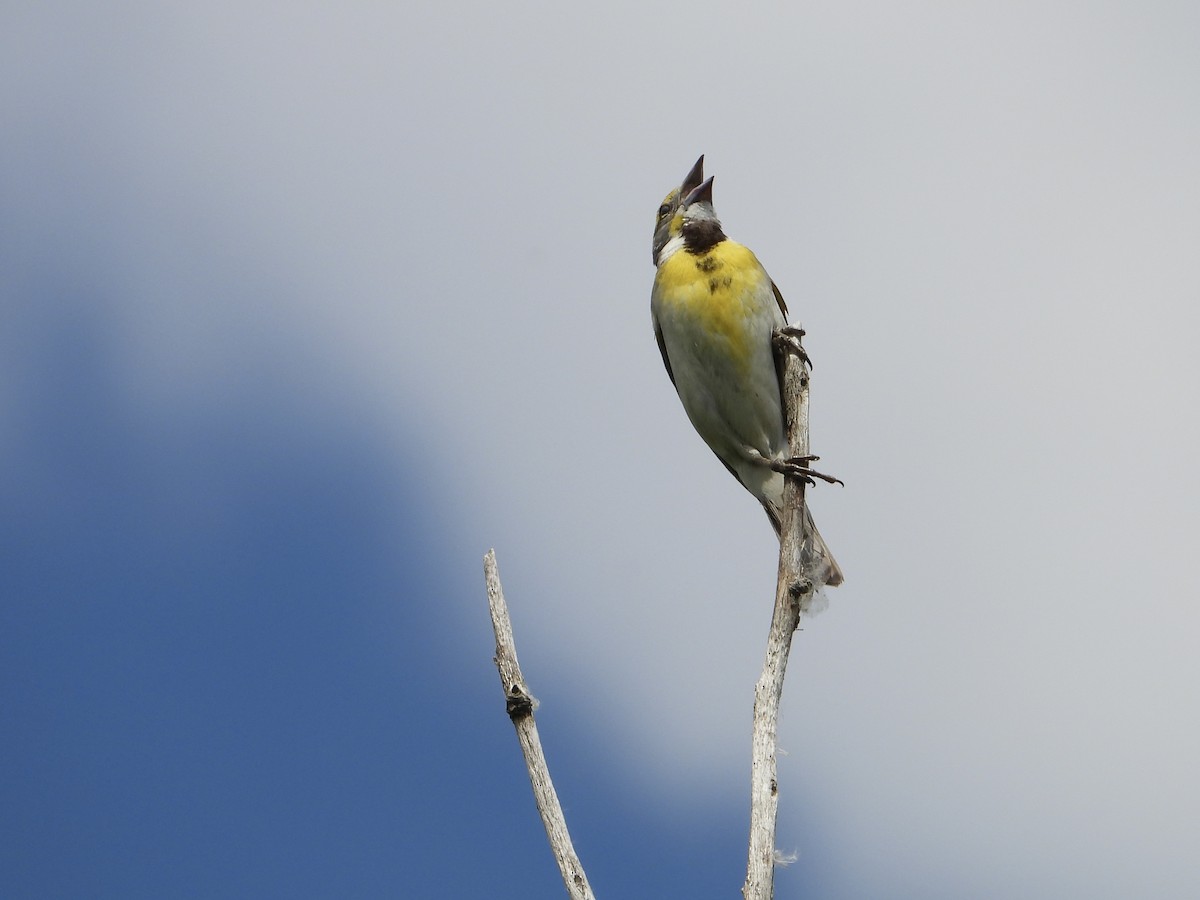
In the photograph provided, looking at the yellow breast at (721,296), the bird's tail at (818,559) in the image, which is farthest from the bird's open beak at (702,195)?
the bird's tail at (818,559)

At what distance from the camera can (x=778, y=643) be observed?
5113 millimetres

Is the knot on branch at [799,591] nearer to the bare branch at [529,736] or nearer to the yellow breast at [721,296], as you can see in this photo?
the bare branch at [529,736]

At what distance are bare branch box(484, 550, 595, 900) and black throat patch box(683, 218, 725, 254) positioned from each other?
2.76 meters

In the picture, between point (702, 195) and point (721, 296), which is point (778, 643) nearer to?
point (721, 296)

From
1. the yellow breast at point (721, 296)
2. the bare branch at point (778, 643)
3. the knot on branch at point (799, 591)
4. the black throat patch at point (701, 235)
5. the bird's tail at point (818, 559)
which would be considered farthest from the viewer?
the black throat patch at point (701, 235)

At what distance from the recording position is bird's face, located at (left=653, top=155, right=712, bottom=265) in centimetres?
737

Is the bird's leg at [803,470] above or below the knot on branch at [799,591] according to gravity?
above

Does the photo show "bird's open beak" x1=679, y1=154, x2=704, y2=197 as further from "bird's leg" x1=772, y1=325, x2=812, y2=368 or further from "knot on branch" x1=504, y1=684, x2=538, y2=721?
"knot on branch" x1=504, y1=684, x2=538, y2=721

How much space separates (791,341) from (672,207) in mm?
1526

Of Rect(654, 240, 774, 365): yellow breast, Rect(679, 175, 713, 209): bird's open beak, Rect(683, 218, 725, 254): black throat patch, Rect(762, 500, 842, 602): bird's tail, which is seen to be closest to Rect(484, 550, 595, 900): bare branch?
Rect(762, 500, 842, 602): bird's tail

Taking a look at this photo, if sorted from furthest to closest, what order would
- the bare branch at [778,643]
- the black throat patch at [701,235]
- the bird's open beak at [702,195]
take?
the bird's open beak at [702,195]
the black throat patch at [701,235]
the bare branch at [778,643]

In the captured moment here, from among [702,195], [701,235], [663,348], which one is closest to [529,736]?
[663,348]

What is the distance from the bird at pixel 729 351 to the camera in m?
6.47

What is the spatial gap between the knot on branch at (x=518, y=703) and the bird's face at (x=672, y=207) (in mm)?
3577
